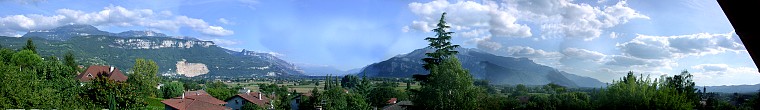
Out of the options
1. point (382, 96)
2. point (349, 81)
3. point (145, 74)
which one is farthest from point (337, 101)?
point (349, 81)

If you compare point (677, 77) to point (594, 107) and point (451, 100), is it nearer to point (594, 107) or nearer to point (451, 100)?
point (594, 107)

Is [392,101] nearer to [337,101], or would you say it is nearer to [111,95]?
[337,101]

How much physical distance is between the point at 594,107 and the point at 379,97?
1792 inches

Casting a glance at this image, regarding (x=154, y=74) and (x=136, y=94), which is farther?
(x=154, y=74)

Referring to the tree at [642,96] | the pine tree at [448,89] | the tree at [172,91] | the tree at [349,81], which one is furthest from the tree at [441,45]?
the tree at [349,81]

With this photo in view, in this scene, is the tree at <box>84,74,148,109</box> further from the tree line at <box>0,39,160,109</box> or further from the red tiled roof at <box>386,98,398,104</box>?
the red tiled roof at <box>386,98,398,104</box>

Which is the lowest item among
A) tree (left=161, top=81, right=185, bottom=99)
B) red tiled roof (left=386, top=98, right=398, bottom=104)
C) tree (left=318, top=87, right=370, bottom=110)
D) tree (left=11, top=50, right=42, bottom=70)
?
red tiled roof (left=386, top=98, right=398, bottom=104)

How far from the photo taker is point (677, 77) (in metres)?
40.6

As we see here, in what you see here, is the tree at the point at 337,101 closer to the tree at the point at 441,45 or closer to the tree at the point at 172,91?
the tree at the point at 441,45

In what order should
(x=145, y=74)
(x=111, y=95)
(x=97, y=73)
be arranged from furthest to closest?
1. (x=97, y=73)
2. (x=145, y=74)
3. (x=111, y=95)

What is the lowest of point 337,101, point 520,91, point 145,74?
point 520,91

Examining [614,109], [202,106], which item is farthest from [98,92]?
[614,109]

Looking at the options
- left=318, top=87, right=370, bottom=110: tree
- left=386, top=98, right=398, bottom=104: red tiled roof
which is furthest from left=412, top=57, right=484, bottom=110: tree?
left=386, top=98, right=398, bottom=104: red tiled roof

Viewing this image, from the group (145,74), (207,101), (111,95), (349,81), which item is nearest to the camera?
(111,95)
